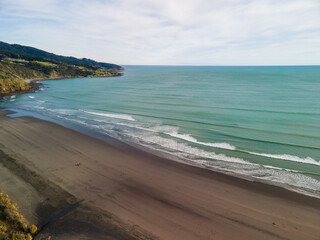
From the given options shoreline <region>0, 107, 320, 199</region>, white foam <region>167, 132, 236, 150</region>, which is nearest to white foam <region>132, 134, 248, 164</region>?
white foam <region>167, 132, 236, 150</region>

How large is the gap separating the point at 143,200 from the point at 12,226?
7148mm

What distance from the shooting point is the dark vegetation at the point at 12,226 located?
7.88 metres

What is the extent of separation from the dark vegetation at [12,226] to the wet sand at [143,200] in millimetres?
719

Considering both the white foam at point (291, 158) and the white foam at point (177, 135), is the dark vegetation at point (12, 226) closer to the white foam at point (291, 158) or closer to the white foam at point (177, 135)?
the white foam at point (177, 135)

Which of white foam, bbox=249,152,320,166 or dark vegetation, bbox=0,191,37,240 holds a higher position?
white foam, bbox=249,152,320,166

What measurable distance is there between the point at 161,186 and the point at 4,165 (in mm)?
14425

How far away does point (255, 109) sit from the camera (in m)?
33.3

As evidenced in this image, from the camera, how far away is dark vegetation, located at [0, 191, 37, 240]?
7.88 m

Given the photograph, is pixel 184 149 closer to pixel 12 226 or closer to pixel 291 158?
pixel 291 158

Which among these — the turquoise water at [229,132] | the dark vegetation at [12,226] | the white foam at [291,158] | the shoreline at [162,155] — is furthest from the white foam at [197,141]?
the dark vegetation at [12,226]

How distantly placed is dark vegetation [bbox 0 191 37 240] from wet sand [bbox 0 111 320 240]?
72 centimetres

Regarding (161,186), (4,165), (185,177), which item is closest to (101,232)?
(161,186)

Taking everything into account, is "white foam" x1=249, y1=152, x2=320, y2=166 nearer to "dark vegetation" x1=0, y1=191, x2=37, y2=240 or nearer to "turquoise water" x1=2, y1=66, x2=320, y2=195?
"turquoise water" x1=2, y1=66, x2=320, y2=195

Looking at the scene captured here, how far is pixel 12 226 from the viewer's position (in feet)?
27.8
